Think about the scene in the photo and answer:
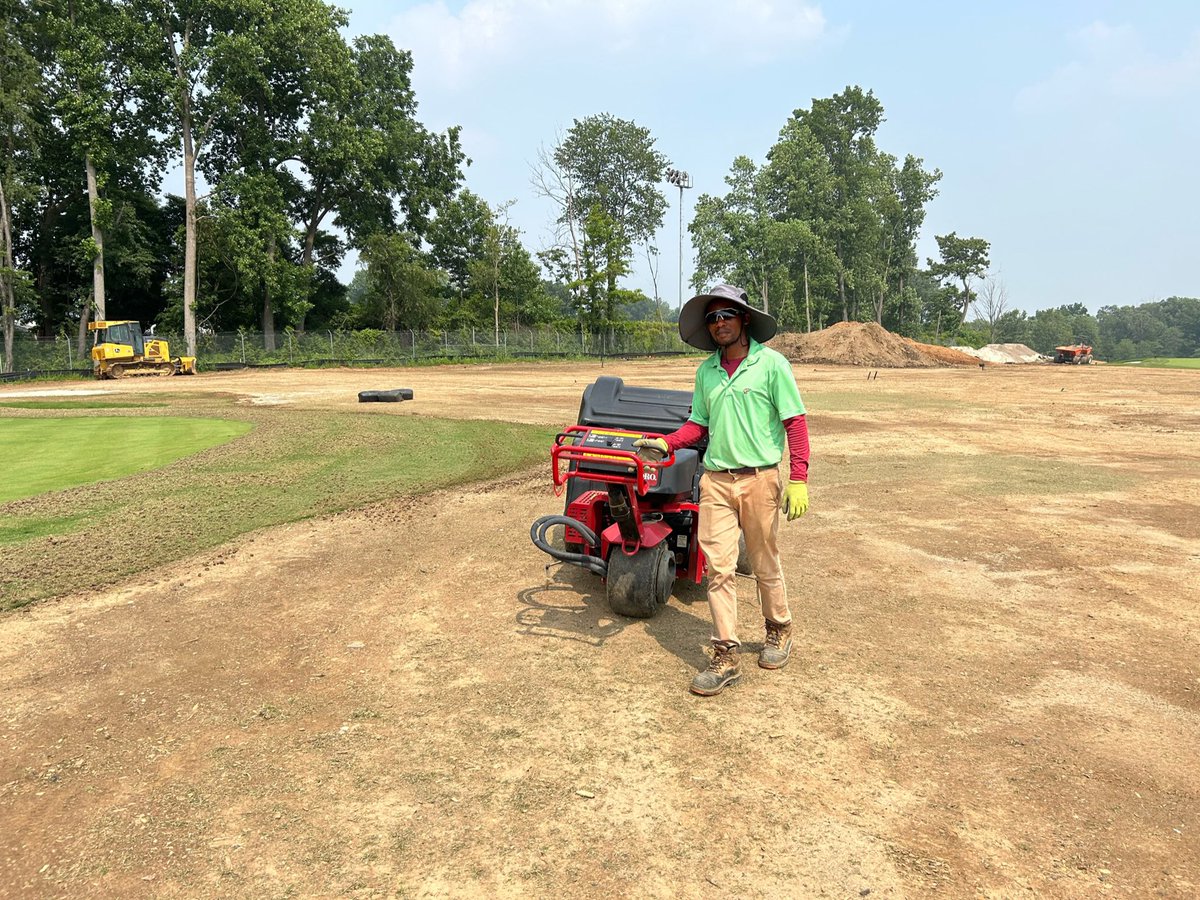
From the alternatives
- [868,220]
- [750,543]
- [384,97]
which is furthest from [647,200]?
[750,543]

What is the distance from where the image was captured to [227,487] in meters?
9.20

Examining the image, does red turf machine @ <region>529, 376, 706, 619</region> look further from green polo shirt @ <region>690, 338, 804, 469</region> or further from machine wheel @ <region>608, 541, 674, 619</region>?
green polo shirt @ <region>690, 338, 804, 469</region>

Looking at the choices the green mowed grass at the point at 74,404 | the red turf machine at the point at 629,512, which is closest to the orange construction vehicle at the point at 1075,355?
the green mowed grass at the point at 74,404

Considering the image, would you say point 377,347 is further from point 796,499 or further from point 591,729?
point 591,729

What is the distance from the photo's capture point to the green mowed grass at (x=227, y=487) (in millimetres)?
6277

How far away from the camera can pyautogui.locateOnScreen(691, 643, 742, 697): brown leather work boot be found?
3887 millimetres

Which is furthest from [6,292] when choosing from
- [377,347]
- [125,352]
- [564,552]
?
[564,552]

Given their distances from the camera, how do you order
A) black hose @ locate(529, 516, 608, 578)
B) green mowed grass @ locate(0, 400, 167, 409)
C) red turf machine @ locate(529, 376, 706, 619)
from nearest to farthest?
red turf machine @ locate(529, 376, 706, 619) → black hose @ locate(529, 516, 608, 578) → green mowed grass @ locate(0, 400, 167, 409)

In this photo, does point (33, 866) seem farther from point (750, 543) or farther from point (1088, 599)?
point (1088, 599)

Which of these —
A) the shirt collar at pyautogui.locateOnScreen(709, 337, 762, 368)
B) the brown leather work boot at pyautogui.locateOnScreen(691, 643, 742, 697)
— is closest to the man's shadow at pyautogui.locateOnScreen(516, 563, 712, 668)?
the brown leather work boot at pyautogui.locateOnScreen(691, 643, 742, 697)

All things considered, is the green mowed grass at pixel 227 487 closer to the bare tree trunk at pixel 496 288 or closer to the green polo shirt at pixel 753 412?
the green polo shirt at pixel 753 412

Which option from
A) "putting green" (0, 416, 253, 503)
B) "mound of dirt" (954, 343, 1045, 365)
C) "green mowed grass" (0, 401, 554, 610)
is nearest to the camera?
"green mowed grass" (0, 401, 554, 610)

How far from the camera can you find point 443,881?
8.30 feet

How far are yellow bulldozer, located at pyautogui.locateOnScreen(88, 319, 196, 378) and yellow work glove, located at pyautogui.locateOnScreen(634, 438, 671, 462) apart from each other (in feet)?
125
